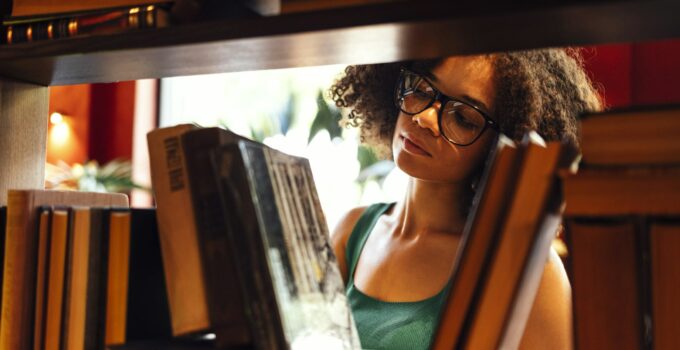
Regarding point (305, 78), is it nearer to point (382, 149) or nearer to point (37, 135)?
point (382, 149)

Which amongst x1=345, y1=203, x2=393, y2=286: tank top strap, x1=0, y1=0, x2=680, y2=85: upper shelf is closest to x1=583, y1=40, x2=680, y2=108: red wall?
x1=345, y1=203, x2=393, y2=286: tank top strap

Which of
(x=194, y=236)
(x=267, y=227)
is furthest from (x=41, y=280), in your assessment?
(x=267, y=227)

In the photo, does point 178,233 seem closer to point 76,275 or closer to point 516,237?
A: point 76,275

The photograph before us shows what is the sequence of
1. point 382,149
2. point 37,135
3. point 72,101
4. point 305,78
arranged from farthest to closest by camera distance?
point 72,101 < point 305,78 < point 382,149 < point 37,135

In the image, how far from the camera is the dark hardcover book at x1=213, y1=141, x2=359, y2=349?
2.27 feet

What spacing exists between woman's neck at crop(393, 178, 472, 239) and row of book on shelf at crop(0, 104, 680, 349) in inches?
27.1

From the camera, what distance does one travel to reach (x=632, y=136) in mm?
643

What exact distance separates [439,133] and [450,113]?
0.04 metres

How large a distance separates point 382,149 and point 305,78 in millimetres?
3837

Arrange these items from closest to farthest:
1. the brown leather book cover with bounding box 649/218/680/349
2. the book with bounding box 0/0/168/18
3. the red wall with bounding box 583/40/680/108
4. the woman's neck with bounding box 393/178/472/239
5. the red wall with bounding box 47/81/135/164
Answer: the brown leather book cover with bounding box 649/218/680/349
the book with bounding box 0/0/168/18
the woman's neck with bounding box 393/178/472/239
the red wall with bounding box 583/40/680/108
the red wall with bounding box 47/81/135/164

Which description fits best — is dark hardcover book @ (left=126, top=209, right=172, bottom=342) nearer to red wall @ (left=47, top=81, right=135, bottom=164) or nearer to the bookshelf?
the bookshelf

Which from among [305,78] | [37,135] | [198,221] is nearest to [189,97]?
[305,78]

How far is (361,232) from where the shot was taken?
1.73m

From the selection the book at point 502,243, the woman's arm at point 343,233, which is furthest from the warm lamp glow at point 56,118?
the book at point 502,243
